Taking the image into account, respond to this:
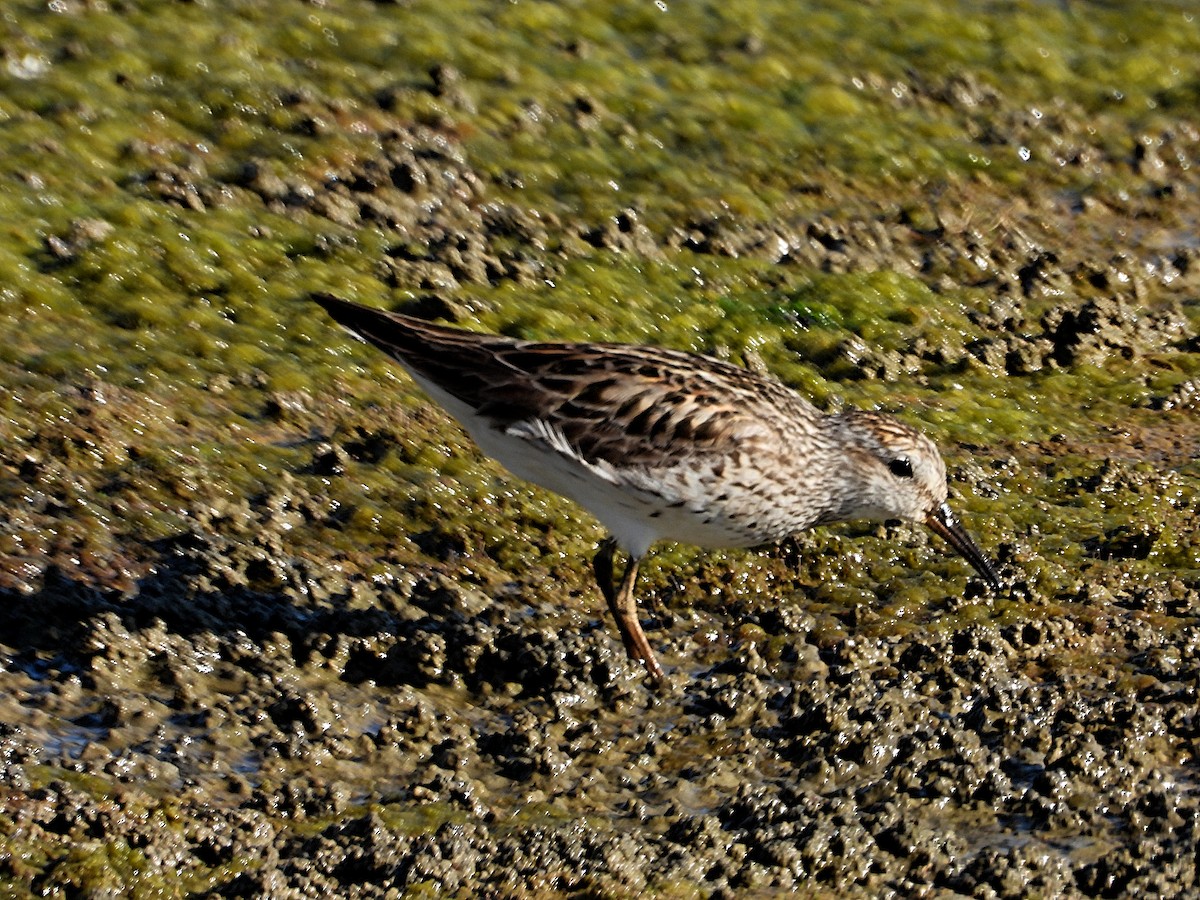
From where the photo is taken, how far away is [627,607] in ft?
24.4

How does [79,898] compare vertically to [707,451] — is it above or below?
below

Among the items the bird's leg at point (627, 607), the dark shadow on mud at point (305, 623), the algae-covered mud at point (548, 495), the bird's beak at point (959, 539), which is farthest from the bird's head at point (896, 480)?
the dark shadow on mud at point (305, 623)

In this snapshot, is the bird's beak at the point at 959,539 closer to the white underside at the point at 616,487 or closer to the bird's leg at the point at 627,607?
the white underside at the point at 616,487

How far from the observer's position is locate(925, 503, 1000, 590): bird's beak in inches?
312

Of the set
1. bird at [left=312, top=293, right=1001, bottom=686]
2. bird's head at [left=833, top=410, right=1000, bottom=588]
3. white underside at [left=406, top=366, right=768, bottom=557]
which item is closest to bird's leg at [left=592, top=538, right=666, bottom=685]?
bird at [left=312, top=293, right=1001, bottom=686]

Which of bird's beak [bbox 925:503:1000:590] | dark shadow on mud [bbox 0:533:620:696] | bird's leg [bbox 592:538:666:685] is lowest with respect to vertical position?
dark shadow on mud [bbox 0:533:620:696]

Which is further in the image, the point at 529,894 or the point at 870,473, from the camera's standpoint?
the point at 870,473

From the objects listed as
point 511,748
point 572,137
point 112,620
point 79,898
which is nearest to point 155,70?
point 572,137

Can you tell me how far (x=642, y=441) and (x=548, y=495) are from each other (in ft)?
4.02

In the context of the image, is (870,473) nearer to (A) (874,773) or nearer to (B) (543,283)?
(A) (874,773)

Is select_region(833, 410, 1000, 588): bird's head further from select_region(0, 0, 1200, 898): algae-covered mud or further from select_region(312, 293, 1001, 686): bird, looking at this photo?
select_region(0, 0, 1200, 898): algae-covered mud

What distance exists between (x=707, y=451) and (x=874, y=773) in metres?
1.47

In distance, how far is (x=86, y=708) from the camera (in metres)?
6.45

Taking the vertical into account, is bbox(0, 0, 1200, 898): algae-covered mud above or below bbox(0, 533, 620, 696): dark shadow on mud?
above
